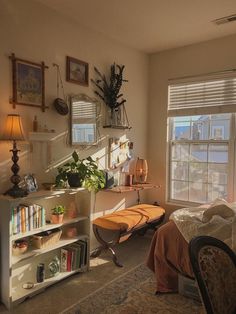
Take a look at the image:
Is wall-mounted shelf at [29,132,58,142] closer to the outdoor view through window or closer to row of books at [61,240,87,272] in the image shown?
row of books at [61,240,87,272]

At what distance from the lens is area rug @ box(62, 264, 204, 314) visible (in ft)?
7.49

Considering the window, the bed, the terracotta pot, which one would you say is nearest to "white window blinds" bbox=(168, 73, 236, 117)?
the window

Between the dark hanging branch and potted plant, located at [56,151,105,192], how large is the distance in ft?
2.95

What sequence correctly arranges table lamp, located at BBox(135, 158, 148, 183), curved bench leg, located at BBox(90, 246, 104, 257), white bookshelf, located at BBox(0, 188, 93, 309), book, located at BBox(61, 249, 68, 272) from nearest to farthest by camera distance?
white bookshelf, located at BBox(0, 188, 93, 309) → book, located at BBox(61, 249, 68, 272) → curved bench leg, located at BBox(90, 246, 104, 257) → table lamp, located at BBox(135, 158, 148, 183)

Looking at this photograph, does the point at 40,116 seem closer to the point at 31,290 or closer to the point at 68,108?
the point at 68,108

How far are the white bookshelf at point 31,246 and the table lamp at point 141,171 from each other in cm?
106

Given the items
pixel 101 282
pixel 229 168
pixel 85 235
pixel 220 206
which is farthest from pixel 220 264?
pixel 229 168

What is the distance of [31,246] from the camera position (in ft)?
8.60

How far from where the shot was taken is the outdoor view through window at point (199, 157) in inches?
144

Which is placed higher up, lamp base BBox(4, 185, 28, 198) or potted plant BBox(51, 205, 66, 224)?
lamp base BBox(4, 185, 28, 198)

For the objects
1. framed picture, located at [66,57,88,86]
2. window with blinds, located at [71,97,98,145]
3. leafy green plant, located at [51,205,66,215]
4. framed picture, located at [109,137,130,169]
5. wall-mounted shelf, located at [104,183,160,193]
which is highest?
framed picture, located at [66,57,88,86]

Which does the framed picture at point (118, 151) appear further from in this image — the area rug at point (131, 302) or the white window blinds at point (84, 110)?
the area rug at point (131, 302)

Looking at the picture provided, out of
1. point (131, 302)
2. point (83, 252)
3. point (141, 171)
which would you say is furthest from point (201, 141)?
point (131, 302)

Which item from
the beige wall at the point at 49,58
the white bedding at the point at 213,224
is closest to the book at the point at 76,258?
the beige wall at the point at 49,58
